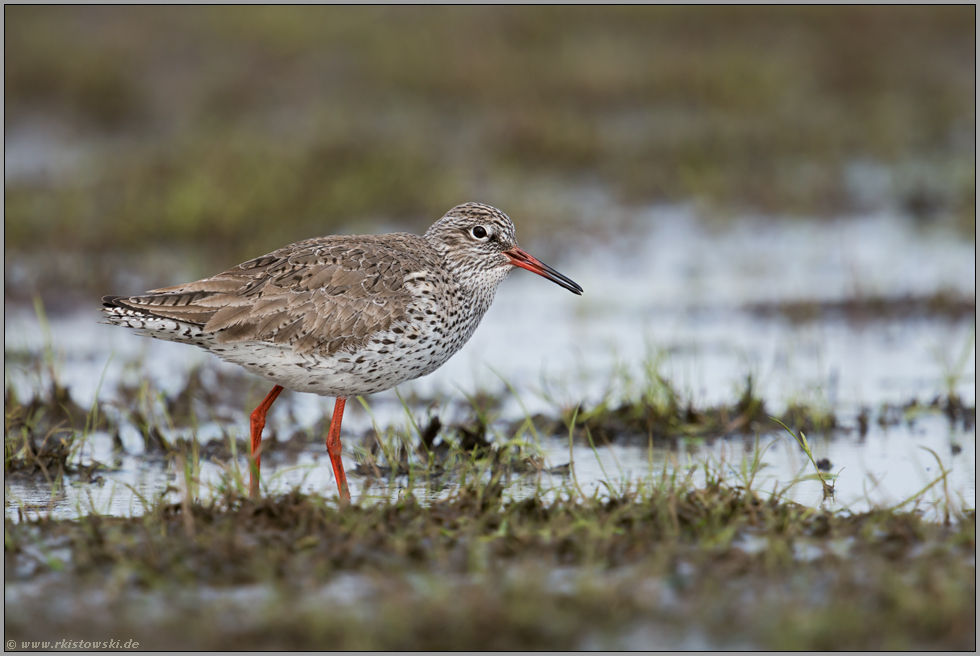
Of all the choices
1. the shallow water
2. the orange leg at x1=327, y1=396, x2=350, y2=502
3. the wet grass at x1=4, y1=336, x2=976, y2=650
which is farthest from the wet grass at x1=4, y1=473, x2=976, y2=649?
the orange leg at x1=327, y1=396, x2=350, y2=502

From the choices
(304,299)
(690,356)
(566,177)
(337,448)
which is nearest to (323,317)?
(304,299)

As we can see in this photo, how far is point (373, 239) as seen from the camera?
7074mm

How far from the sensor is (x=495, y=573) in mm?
4914

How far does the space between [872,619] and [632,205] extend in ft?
33.1

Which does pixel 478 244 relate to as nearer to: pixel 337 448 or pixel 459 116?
pixel 337 448

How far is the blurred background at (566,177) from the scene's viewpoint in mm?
9453

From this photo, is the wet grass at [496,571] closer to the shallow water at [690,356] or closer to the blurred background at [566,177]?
the shallow water at [690,356]

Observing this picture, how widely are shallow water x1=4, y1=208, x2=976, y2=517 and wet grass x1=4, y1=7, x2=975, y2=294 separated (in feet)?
3.78

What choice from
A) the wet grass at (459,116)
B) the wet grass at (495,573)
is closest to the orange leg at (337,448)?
the wet grass at (495,573)

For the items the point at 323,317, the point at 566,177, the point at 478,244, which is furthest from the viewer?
the point at 566,177

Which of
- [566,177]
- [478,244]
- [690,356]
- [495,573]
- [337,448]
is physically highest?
[566,177]

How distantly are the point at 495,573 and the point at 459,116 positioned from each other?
1323 centimetres

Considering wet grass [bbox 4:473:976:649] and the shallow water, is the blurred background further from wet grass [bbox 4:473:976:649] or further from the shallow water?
wet grass [bbox 4:473:976:649]

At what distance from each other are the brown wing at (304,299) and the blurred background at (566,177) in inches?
67.7
